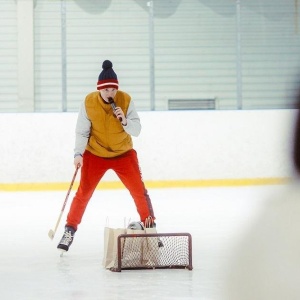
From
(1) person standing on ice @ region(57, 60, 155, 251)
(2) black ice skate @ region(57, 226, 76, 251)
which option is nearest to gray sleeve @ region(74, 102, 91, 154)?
(1) person standing on ice @ region(57, 60, 155, 251)

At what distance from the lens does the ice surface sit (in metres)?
3.93

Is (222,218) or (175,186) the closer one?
(222,218)

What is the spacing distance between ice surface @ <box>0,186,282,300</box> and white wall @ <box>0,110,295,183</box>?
1.18 feet

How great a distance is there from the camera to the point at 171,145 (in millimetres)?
11227

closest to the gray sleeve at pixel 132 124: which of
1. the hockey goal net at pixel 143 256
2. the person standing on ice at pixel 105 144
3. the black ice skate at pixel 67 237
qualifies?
the person standing on ice at pixel 105 144

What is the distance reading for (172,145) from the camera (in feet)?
36.8

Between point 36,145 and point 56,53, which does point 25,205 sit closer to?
point 36,145

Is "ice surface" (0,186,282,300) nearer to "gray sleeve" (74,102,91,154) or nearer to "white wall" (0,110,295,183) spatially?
"white wall" (0,110,295,183)

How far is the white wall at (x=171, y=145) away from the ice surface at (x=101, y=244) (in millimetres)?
359

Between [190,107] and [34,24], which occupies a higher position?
[34,24]

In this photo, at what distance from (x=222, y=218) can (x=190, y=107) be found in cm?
452

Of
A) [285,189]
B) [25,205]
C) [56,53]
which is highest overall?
[56,53]

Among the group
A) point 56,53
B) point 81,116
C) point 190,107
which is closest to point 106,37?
point 56,53

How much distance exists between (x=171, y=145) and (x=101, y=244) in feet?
17.2
